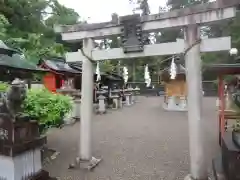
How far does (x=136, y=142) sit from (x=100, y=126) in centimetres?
336

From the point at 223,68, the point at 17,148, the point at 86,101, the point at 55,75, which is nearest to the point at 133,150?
the point at 86,101

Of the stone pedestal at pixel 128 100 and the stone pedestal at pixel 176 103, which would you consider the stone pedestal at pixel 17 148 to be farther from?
the stone pedestal at pixel 128 100

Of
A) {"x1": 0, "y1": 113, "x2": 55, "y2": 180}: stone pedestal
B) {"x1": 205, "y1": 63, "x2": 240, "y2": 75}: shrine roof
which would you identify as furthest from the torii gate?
{"x1": 0, "y1": 113, "x2": 55, "y2": 180}: stone pedestal

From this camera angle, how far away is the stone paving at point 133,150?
5.69 meters

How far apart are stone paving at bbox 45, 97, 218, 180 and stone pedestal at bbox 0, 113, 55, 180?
958mm

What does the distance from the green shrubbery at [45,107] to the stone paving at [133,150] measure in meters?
1.24

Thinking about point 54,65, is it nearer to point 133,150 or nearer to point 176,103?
point 176,103

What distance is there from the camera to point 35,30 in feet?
69.0

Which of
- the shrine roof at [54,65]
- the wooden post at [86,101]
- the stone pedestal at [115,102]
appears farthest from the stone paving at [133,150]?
the stone pedestal at [115,102]

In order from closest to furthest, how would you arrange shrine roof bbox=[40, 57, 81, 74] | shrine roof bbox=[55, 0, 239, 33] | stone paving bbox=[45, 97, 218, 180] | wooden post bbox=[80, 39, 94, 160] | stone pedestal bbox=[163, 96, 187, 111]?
shrine roof bbox=[55, 0, 239, 33] → stone paving bbox=[45, 97, 218, 180] → wooden post bbox=[80, 39, 94, 160] → shrine roof bbox=[40, 57, 81, 74] → stone pedestal bbox=[163, 96, 187, 111]

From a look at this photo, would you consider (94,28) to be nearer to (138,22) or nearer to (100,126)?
(138,22)

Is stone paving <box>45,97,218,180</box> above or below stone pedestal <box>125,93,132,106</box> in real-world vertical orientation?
below

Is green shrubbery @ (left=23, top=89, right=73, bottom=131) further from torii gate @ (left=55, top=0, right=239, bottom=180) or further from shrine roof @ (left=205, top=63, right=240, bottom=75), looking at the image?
shrine roof @ (left=205, top=63, right=240, bottom=75)

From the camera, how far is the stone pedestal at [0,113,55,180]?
15.0ft
